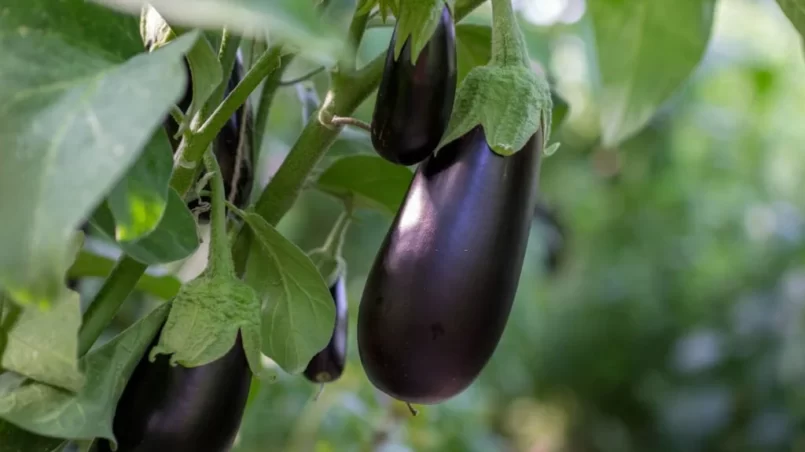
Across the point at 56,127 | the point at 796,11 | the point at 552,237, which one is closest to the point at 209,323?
the point at 56,127

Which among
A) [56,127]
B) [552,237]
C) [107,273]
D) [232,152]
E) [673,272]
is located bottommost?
[552,237]

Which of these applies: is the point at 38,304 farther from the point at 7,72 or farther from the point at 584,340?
the point at 584,340

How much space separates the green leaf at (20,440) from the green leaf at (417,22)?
0.17 metres

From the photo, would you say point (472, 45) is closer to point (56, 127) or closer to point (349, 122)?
point (349, 122)

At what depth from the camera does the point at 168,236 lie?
0.25 m

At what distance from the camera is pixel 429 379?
0.93ft

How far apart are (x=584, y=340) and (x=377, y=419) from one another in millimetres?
1531

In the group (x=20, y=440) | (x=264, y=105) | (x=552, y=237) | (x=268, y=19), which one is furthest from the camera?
(x=552, y=237)

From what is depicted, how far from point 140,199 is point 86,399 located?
72 millimetres

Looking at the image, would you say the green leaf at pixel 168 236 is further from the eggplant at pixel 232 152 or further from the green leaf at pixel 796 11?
→ the green leaf at pixel 796 11

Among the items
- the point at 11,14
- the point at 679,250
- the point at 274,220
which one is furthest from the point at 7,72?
the point at 679,250

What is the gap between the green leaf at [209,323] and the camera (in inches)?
10.6

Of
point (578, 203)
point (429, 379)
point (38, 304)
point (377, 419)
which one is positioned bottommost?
point (578, 203)

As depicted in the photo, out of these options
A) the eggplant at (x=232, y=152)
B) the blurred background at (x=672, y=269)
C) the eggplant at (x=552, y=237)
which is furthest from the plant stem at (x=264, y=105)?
the eggplant at (x=552, y=237)
